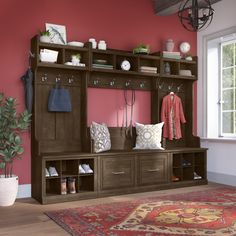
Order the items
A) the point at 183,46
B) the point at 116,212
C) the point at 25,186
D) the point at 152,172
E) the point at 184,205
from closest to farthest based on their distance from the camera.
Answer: the point at 116,212 < the point at 184,205 < the point at 25,186 < the point at 152,172 < the point at 183,46

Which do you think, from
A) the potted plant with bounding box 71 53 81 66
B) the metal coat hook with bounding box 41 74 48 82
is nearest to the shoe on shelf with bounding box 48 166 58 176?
the metal coat hook with bounding box 41 74 48 82

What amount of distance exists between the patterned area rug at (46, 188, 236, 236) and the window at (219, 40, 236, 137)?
5.44 ft

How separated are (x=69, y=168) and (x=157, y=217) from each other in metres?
1.67

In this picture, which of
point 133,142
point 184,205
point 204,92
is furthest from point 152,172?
point 204,92

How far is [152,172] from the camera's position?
510 centimetres

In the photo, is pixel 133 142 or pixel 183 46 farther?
pixel 183 46

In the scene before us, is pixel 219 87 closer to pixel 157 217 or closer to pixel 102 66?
pixel 102 66

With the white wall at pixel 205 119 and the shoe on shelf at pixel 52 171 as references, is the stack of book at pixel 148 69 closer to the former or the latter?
the white wall at pixel 205 119

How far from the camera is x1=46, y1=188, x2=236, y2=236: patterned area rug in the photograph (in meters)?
3.10

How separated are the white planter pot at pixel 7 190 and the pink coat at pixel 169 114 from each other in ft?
8.66

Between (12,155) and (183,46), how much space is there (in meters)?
3.49

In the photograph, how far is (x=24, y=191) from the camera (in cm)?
465

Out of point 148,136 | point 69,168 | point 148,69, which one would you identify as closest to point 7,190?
point 69,168

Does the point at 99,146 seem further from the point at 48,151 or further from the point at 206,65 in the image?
the point at 206,65
